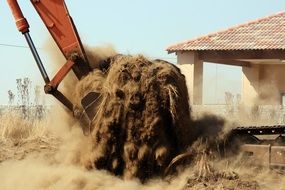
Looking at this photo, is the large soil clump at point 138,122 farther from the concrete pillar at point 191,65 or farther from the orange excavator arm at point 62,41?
the concrete pillar at point 191,65

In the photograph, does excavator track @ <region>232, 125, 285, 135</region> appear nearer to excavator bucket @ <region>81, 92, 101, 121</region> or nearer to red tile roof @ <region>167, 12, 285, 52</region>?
excavator bucket @ <region>81, 92, 101, 121</region>

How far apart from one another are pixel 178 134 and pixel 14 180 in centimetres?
250

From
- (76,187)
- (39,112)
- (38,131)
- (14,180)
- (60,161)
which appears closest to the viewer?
(76,187)

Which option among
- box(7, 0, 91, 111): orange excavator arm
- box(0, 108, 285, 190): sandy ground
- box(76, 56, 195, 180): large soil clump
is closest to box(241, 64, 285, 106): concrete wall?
box(0, 108, 285, 190): sandy ground

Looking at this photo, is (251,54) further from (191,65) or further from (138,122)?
(138,122)

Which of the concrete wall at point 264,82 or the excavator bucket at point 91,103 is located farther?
the concrete wall at point 264,82

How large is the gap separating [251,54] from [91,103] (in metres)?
14.8

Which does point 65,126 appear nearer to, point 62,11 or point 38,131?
point 62,11

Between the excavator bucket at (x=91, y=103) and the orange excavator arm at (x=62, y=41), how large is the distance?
0.58 m

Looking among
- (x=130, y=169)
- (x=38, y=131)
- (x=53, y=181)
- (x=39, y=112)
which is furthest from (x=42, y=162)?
(x=39, y=112)

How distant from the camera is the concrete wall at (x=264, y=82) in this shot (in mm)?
23811

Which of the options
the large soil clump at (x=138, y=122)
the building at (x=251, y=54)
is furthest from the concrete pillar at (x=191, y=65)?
the large soil clump at (x=138, y=122)

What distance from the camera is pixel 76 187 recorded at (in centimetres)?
793

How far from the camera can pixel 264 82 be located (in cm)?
2552
